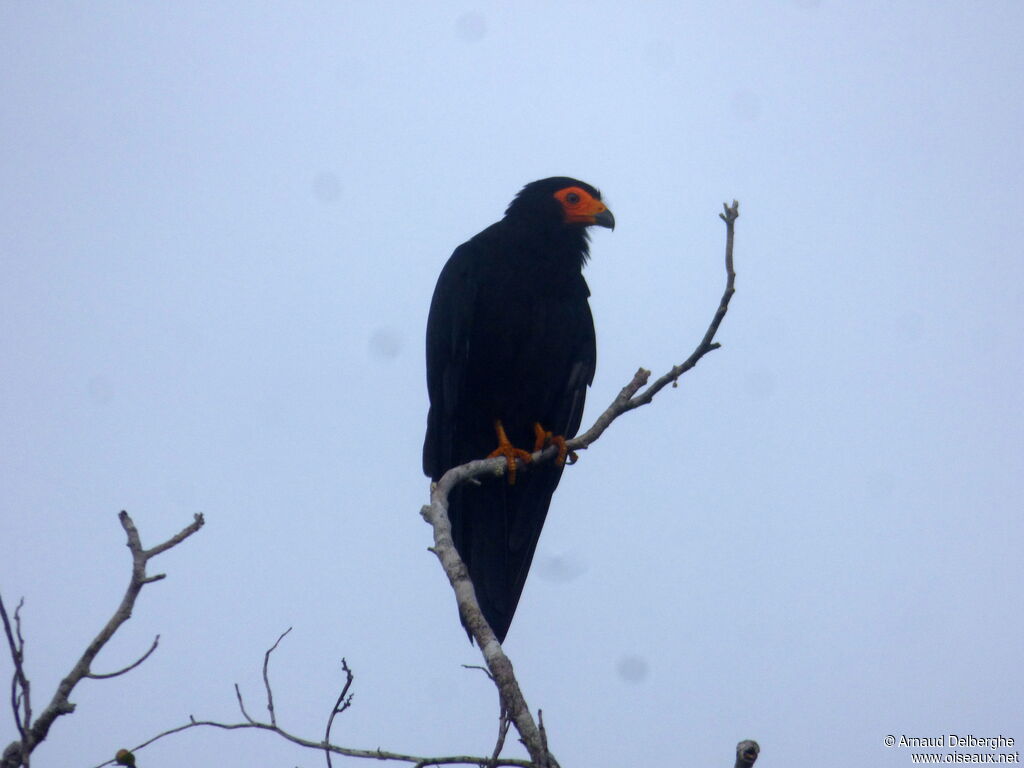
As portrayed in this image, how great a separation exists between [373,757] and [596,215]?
3.95 metres

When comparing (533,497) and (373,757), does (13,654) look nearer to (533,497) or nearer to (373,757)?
(373,757)

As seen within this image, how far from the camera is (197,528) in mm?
2939

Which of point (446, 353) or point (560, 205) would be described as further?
point (560, 205)

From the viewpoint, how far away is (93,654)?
2730 mm

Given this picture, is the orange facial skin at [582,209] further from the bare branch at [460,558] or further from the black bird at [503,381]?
the bare branch at [460,558]

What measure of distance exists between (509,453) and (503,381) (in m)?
0.54

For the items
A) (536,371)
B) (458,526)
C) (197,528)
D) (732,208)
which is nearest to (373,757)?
(197,528)

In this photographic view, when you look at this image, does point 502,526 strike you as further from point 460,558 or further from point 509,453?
point 460,558

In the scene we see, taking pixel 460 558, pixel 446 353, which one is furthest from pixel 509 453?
pixel 460 558

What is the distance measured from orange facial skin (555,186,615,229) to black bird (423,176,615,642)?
1.13ft

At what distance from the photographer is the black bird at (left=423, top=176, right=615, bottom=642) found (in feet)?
17.3

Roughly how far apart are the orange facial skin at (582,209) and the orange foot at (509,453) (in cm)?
141

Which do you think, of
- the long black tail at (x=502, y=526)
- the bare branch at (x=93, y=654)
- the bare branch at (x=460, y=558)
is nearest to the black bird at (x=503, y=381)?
the long black tail at (x=502, y=526)

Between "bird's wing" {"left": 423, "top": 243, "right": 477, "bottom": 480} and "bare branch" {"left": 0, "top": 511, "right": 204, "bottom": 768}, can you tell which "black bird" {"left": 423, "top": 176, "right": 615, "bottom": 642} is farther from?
"bare branch" {"left": 0, "top": 511, "right": 204, "bottom": 768}
